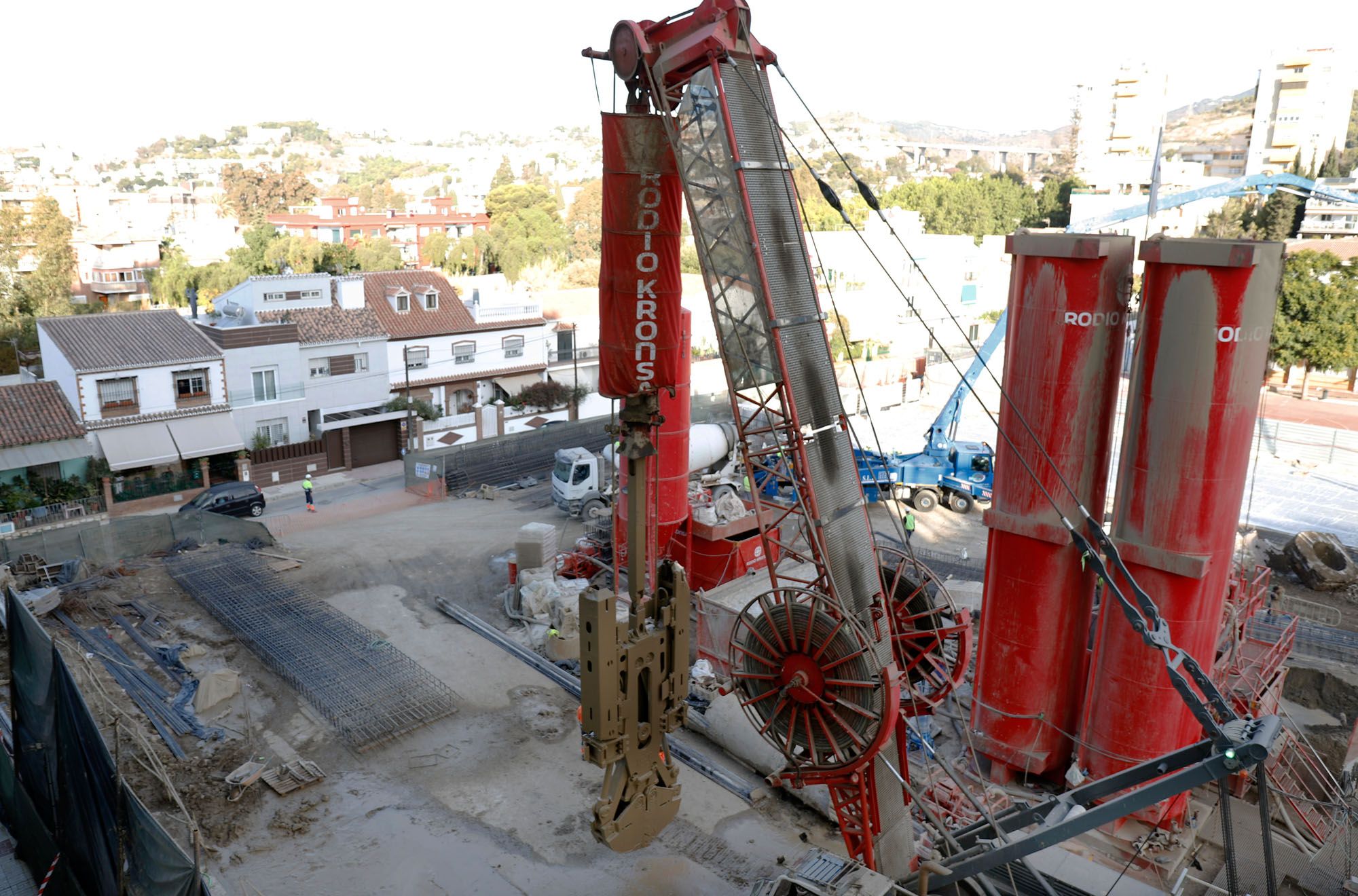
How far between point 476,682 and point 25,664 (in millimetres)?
8390

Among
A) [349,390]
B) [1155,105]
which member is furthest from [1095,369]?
[1155,105]

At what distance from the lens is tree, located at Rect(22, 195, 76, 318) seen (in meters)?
53.6

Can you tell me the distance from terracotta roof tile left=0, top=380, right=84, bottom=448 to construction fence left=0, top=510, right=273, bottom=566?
6341mm

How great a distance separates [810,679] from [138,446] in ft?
95.1

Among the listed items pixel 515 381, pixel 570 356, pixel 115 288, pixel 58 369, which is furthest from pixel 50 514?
pixel 115 288

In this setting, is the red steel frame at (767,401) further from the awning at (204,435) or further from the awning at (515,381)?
the awning at (515,381)

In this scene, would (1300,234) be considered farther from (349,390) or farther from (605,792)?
(605,792)

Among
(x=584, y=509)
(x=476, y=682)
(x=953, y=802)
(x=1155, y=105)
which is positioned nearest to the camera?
(x=953, y=802)

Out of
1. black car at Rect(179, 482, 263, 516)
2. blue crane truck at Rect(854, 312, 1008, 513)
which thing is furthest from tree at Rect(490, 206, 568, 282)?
blue crane truck at Rect(854, 312, 1008, 513)

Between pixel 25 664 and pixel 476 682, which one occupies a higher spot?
pixel 25 664

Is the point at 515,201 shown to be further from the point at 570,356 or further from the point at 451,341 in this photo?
the point at 451,341

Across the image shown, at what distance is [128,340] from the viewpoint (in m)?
33.8

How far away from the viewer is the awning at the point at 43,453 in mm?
29984

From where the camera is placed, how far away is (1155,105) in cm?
11450
